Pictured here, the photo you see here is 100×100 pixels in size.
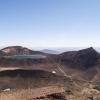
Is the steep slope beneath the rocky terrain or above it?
above

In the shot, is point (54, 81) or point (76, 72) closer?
point (54, 81)

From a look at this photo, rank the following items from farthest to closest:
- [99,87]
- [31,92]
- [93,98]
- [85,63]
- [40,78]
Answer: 1. [85,63]
2. [40,78]
3. [99,87]
4. [31,92]
5. [93,98]

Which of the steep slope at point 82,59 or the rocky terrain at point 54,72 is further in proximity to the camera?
the steep slope at point 82,59

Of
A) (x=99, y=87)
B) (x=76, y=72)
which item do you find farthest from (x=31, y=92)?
(x=76, y=72)

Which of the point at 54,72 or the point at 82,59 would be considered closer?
the point at 54,72

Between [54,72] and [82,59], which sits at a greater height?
[82,59]

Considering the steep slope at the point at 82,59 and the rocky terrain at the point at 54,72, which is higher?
the steep slope at the point at 82,59

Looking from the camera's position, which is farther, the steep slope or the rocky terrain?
the steep slope

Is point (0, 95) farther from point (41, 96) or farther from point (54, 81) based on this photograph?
point (54, 81)
